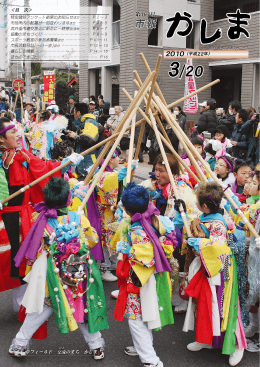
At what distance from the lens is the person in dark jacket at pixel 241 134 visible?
24.7 ft

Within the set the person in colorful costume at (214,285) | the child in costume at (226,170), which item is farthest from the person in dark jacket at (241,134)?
the person in colorful costume at (214,285)

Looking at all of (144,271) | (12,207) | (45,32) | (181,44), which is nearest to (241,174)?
(144,271)

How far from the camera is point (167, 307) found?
2.92 m

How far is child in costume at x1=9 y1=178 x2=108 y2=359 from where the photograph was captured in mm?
2869

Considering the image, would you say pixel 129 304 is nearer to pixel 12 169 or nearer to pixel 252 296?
pixel 252 296

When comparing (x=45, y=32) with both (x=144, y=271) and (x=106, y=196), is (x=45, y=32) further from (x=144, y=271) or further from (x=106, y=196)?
(x=144, y=271)

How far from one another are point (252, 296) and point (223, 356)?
0.51 meters

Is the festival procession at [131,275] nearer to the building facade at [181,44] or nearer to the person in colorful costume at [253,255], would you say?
the person in colorful costume at [253,255]

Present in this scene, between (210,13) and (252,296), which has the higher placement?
(210,13)

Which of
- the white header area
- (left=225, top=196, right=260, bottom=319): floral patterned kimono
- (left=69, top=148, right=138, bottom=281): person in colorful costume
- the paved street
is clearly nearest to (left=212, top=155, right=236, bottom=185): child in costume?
(left=69, top=148, right=138, bottom=281): person in colorful costume

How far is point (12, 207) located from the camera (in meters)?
3.48

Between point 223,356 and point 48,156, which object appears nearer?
point 223,356

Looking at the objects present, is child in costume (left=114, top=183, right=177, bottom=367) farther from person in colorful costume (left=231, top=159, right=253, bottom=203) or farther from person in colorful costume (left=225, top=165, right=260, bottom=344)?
person in colorful costume (left=231, top=159, right=253, bottom=203)

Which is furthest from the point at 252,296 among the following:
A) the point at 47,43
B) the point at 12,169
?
the point at 47,43
